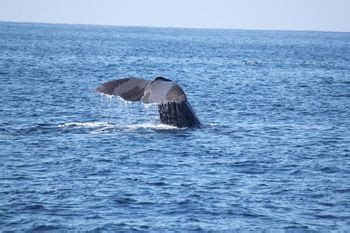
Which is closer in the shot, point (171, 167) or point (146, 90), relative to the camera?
point (171, 167)

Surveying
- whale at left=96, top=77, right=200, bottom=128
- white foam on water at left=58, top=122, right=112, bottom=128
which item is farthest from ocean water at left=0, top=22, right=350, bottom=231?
whale at left=96, top=77, right=200, bottom=128

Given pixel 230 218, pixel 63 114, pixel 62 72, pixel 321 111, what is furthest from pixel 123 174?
pixel 62 72

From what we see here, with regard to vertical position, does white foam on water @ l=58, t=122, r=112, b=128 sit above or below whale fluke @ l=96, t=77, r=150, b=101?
below

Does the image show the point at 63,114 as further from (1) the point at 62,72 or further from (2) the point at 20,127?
(1) the point at 62,72

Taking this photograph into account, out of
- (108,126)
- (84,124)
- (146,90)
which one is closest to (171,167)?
(146,90)

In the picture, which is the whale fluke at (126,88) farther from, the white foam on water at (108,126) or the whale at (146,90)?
the white foam on water at (108,126)

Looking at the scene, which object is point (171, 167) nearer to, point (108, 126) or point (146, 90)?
point (146, 90)

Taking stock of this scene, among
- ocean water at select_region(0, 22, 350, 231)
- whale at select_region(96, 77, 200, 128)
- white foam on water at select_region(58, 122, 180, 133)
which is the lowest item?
ocean water at select_region(0, 22, 350, 231)

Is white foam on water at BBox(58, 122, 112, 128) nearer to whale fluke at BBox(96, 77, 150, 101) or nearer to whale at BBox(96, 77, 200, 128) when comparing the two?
whale at BBox(96, 77, 200, 128)

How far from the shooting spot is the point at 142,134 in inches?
973

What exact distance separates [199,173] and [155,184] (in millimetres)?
1769

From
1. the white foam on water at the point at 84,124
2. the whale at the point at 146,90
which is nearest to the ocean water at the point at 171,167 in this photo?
the white foam on water at the point at 84,124

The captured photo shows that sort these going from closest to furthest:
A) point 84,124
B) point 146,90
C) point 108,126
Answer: point 146,90 → point 108,126 → point 84,124

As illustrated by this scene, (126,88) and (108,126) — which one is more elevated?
(126,88)
